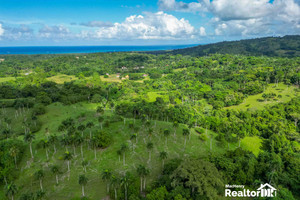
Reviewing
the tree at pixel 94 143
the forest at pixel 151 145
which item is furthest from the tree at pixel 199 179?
the tree at pixel 94 143

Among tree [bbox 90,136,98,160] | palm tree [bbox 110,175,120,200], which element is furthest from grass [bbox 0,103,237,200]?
palm tree [bbox 110,175,120,200]

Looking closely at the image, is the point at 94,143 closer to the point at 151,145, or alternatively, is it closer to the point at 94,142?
the point at 94,142

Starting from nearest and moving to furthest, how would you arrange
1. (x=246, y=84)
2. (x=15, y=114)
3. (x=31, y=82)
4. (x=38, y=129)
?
(x=38, y=129) < (x=15, y=114) < (x=246, y=84) < (x=31, y=82)

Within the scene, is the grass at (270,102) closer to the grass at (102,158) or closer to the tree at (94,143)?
the grass at (102,158)

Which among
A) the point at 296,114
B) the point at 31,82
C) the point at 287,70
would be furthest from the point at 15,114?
the point at 287,70

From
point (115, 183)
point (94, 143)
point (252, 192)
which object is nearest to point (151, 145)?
point (115, 183)

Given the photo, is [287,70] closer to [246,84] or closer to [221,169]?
[246,84]

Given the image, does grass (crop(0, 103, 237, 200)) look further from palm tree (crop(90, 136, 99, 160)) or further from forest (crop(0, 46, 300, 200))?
palm tree (crop(90, 136, 99, 160))
